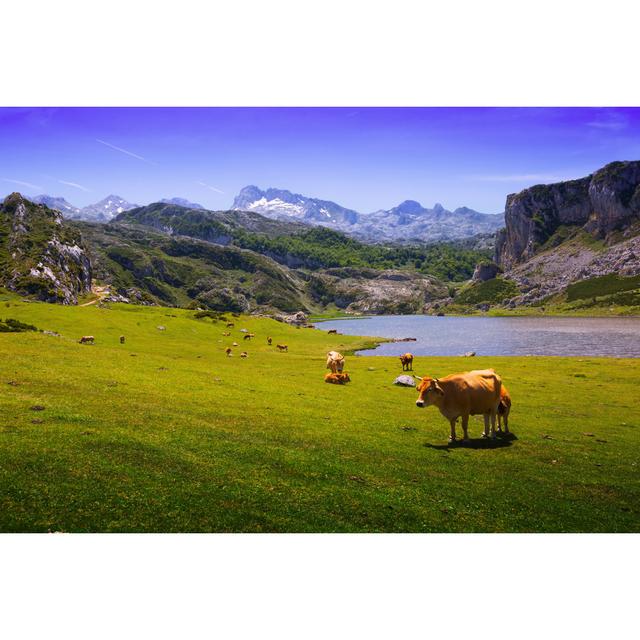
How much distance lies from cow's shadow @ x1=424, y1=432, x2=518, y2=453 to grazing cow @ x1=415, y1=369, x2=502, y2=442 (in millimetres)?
307

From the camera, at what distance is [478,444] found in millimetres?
20438

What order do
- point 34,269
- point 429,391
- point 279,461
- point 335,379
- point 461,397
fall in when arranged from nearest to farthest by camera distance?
1. point 279,461
2. point 429,391
3. point 461,397
4. point 335,379
5. point 34,269

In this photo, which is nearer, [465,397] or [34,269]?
[465,397]

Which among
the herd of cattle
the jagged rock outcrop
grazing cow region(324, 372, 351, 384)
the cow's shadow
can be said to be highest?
the jagged rock outcrop

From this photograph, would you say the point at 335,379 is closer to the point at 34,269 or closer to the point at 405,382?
the point at 405,382

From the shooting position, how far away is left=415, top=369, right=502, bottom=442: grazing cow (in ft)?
67.3

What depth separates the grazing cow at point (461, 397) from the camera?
67.3ft

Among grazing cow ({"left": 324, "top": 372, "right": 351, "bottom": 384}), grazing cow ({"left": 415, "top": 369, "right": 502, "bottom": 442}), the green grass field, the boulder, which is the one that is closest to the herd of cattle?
grazing cow ({"left": 415, "top": 369, "right": 502, "bottom": 442})

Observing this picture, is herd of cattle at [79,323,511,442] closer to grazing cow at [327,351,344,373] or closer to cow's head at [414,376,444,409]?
cow's head at [414,376,444,409]

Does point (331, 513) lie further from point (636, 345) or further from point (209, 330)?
point (636, 345)

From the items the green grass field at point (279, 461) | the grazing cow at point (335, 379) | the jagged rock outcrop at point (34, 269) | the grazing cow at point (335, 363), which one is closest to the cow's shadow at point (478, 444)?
the green grass field at point (279, 461)

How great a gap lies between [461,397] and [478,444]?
2262 millimetres

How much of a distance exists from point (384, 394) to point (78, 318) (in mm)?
58653

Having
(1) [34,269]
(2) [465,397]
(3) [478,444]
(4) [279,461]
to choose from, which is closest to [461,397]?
(2) [465,397]
